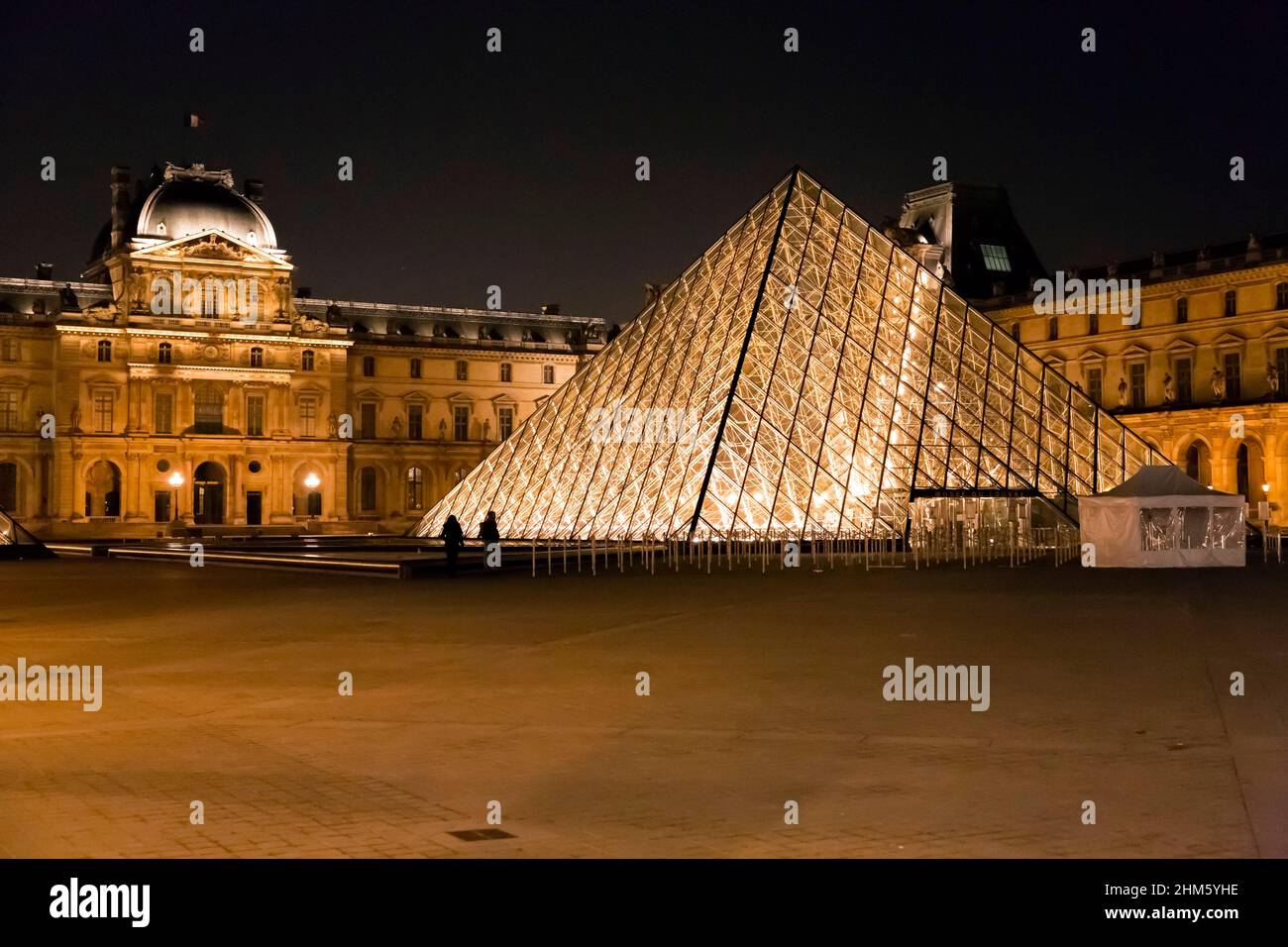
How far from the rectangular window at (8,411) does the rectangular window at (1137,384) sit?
47.5m

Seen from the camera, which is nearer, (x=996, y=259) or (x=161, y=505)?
(x=161, y=505)

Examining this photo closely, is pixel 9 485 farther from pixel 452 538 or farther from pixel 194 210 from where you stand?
pixel 452 538

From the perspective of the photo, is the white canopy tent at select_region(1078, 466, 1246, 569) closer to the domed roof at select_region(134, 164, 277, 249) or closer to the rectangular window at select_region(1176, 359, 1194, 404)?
the rectangular window at select_region(1176, 359, 1194, 404)

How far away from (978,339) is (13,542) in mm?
25138

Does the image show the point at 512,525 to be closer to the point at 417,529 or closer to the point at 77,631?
the point at 417,529

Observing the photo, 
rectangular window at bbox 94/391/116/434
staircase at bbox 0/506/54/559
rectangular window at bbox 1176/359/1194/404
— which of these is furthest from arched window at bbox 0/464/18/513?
rectangular window at bbox 1176/359/1194/404

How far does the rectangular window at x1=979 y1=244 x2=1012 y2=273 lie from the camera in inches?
3000

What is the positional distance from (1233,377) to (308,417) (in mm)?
40785

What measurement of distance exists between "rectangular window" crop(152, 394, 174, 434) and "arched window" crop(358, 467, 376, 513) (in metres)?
11.0

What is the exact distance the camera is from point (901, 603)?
20406mm

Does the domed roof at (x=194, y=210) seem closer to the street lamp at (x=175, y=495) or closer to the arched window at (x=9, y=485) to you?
the street lamp at (x=175, y=495)

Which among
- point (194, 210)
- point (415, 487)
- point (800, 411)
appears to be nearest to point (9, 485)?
point (194, 210)

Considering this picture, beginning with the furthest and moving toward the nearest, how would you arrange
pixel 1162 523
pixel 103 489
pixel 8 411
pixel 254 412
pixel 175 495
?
pixel 254 412 → pixel 103 489 → pixel 175 495 → pixel 8 411 → pixel 1162 523

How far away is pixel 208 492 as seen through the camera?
72.6 m
